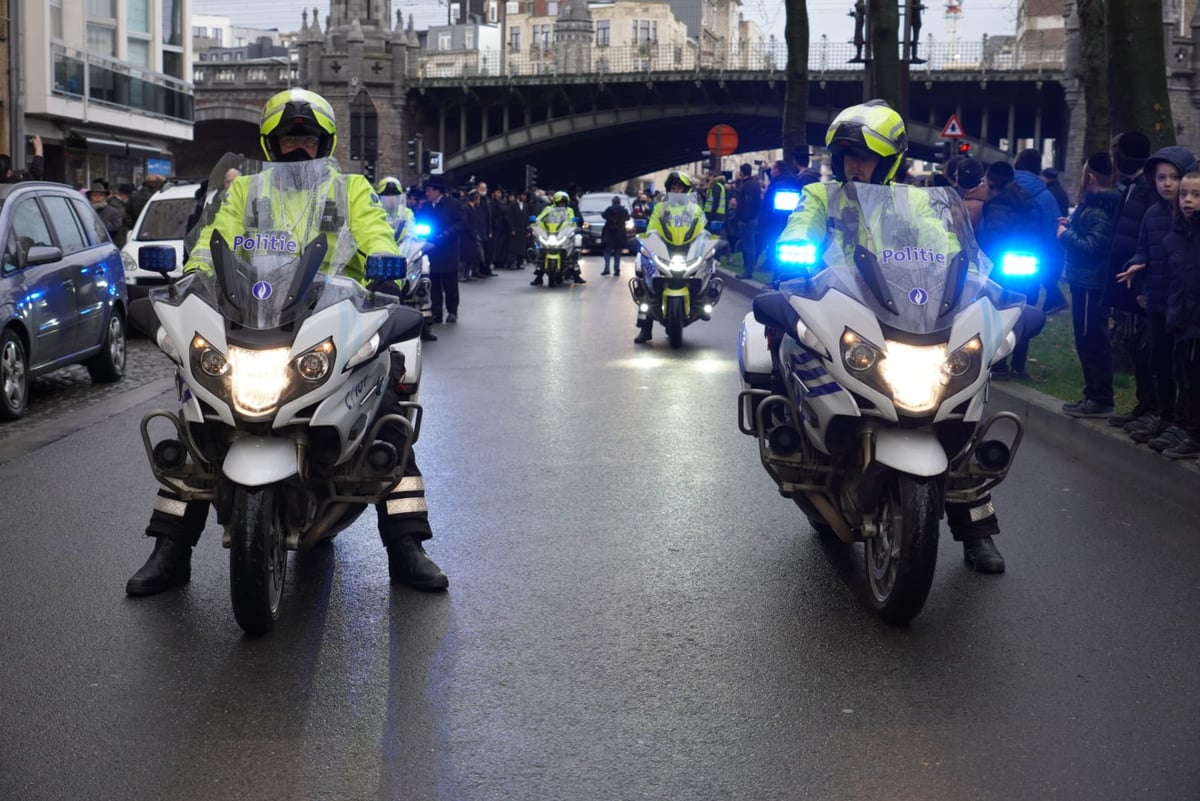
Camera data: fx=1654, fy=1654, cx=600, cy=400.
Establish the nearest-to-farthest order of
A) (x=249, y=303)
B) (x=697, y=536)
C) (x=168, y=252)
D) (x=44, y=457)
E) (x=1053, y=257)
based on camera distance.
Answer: (x=249, y=303)
(x=168, y=252)
(x=697, y=536)
(x=44, y=457)
(x=1053, y=257)

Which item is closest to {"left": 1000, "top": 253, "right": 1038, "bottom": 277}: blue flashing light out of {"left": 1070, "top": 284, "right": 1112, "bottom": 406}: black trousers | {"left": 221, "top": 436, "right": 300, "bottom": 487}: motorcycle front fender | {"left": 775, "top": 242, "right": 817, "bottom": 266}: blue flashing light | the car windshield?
{"left": 1070, "top": 284, "right": 1112, "bottom": 406}: black trousers

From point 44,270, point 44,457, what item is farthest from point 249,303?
point 44,270

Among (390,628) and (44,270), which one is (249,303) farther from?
(44,270)

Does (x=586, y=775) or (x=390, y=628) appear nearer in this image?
(x=586, y=775)

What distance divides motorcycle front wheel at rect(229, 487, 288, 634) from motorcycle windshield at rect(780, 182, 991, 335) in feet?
6.54

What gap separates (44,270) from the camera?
38.2 ft

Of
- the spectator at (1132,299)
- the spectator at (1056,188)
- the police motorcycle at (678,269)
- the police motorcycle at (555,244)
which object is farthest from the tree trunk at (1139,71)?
the police motorcycle at (555,244)

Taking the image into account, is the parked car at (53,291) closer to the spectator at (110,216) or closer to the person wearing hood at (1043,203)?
the person wearing hood at (1043,203)

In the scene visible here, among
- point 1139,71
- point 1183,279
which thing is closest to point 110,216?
point 1139,71

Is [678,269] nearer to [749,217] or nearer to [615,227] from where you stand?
[749,217]

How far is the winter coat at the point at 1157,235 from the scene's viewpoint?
8.88 m

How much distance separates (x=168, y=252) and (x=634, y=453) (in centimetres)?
422

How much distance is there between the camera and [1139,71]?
12.3 meters

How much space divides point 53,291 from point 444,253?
8070 millimetres
